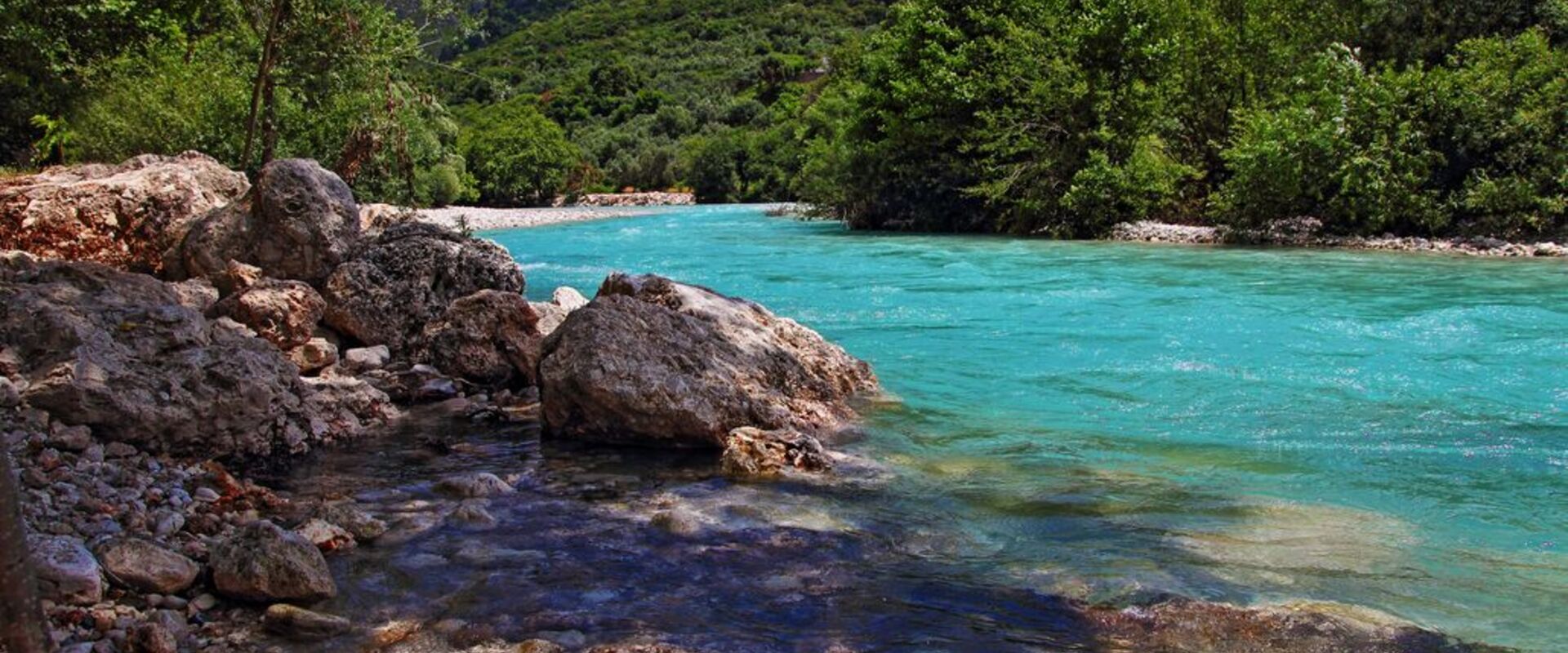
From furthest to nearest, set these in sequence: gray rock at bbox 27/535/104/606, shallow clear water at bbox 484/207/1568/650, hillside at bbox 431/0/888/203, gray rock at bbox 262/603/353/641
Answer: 1. hillside at bbox 431/0/888/203
2. shallow clear water at bbox 484/207/1568/650
3. gray rock at bbox 262/603/353/641
4. gray rock at bbox 27/535/104/606

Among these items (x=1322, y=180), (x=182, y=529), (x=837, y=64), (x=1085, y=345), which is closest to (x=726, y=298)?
(x=1085, y=345)

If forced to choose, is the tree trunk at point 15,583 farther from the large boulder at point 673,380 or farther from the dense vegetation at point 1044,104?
the dense vegetation at point 1044,104

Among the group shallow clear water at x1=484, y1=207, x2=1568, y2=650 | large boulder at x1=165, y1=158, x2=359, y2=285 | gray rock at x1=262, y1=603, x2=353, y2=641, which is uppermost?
large boulder at x1=165, y1=158, x2=359, y2=285

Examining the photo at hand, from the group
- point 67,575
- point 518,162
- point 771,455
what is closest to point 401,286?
point 771,455

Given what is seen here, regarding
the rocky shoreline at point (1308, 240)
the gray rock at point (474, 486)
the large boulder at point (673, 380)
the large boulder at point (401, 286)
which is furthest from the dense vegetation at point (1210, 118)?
the gray rock at point (474, 486)

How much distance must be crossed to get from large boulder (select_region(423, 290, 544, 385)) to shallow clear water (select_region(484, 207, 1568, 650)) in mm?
2186

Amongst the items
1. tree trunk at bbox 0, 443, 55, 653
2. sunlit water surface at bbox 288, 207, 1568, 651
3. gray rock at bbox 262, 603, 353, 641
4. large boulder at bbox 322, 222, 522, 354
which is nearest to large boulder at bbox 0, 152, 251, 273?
large boulder at bbox 322, 222, 522, 354

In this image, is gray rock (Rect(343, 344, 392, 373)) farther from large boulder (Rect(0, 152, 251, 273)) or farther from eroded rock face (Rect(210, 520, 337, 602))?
eroded rock face (Rect(210, 520, 337, 602))

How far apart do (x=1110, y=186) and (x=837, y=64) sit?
31.1 m

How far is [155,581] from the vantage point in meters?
4.21

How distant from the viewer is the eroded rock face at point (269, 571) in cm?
425

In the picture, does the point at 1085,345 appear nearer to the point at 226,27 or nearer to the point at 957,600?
the point at 957,600

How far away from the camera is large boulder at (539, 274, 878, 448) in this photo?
23.4 ft

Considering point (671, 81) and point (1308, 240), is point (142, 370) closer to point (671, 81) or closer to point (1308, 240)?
point (1308, 240)
